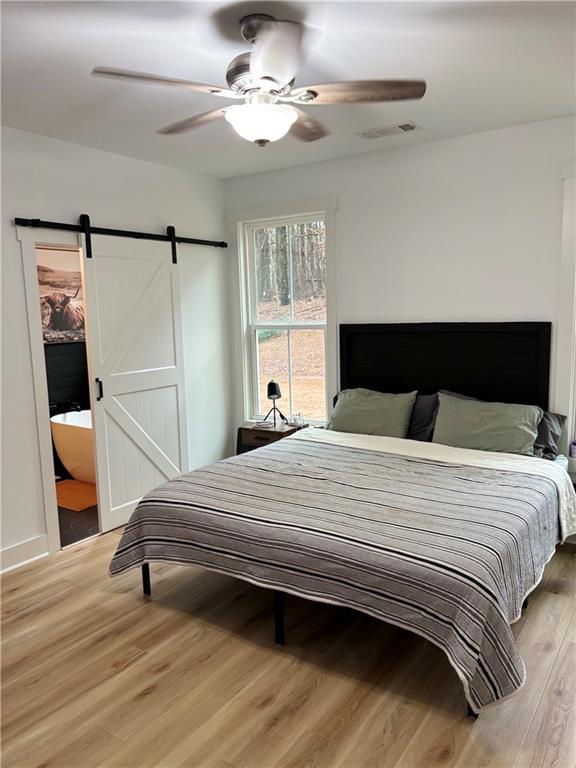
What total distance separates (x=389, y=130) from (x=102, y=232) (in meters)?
2.07

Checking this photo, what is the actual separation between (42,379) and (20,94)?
5.37 ft

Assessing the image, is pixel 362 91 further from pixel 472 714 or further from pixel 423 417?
pixel 472 714

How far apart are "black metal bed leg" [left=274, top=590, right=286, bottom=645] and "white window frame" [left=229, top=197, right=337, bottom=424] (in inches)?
87.9

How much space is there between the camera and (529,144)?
356 centimetres

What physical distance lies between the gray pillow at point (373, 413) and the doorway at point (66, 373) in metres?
2.34

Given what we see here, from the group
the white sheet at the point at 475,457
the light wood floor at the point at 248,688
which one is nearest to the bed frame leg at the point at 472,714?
the light wood floor at the point at 248,688

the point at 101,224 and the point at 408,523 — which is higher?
the point at 101,224

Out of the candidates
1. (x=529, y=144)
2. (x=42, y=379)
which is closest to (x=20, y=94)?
(x=42, y=379)

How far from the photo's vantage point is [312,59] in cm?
249

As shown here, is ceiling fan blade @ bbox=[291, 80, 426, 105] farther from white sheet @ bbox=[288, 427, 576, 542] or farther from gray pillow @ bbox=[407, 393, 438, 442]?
gray pillow @ bbox=[407, 393, 438, 442]

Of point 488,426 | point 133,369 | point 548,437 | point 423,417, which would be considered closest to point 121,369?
point 133,369

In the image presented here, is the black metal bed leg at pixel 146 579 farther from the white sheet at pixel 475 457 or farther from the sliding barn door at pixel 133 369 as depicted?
the white sheet at pixel 475 457

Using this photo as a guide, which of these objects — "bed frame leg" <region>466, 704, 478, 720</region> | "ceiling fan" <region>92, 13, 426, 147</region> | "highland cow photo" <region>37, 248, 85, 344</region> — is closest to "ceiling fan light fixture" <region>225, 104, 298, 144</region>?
"ceiling fan" <region>92, 13, 426, 147</region>

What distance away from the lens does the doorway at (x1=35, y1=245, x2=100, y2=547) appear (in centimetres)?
512
